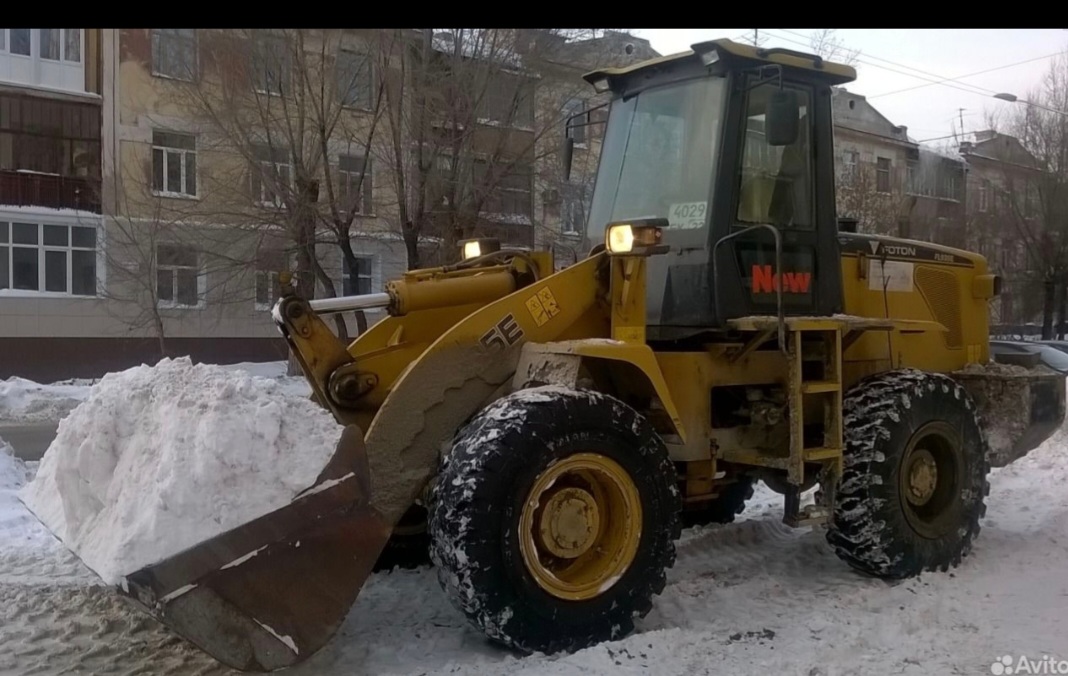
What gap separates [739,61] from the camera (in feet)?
18.6

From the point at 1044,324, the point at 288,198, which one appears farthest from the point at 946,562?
the point at 1044,324

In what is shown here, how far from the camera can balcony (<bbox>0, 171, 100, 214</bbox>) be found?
17859mm

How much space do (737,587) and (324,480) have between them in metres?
2.67

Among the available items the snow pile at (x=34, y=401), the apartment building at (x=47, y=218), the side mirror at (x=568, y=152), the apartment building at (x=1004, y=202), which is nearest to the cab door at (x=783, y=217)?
the side mirror at (x=568, y=152)

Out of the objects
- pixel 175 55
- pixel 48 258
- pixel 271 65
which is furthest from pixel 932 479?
pixel 48 258

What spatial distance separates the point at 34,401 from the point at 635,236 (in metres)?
14.3

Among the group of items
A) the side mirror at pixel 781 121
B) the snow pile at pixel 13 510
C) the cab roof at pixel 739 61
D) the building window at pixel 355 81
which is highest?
the building window at pixel 355 81

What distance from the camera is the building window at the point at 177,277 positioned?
17.9 meters

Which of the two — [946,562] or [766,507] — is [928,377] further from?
[766,507]

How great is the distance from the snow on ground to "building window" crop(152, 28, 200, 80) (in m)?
3.08

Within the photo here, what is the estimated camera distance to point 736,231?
18.7 ft

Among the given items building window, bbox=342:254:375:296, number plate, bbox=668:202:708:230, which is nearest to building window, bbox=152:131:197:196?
building window, bbox=342:254:375:296

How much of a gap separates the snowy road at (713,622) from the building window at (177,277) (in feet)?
38.7

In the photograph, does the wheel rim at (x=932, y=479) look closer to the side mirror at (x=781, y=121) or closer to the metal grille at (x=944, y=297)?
the metal grille at (x=944, y=297)
